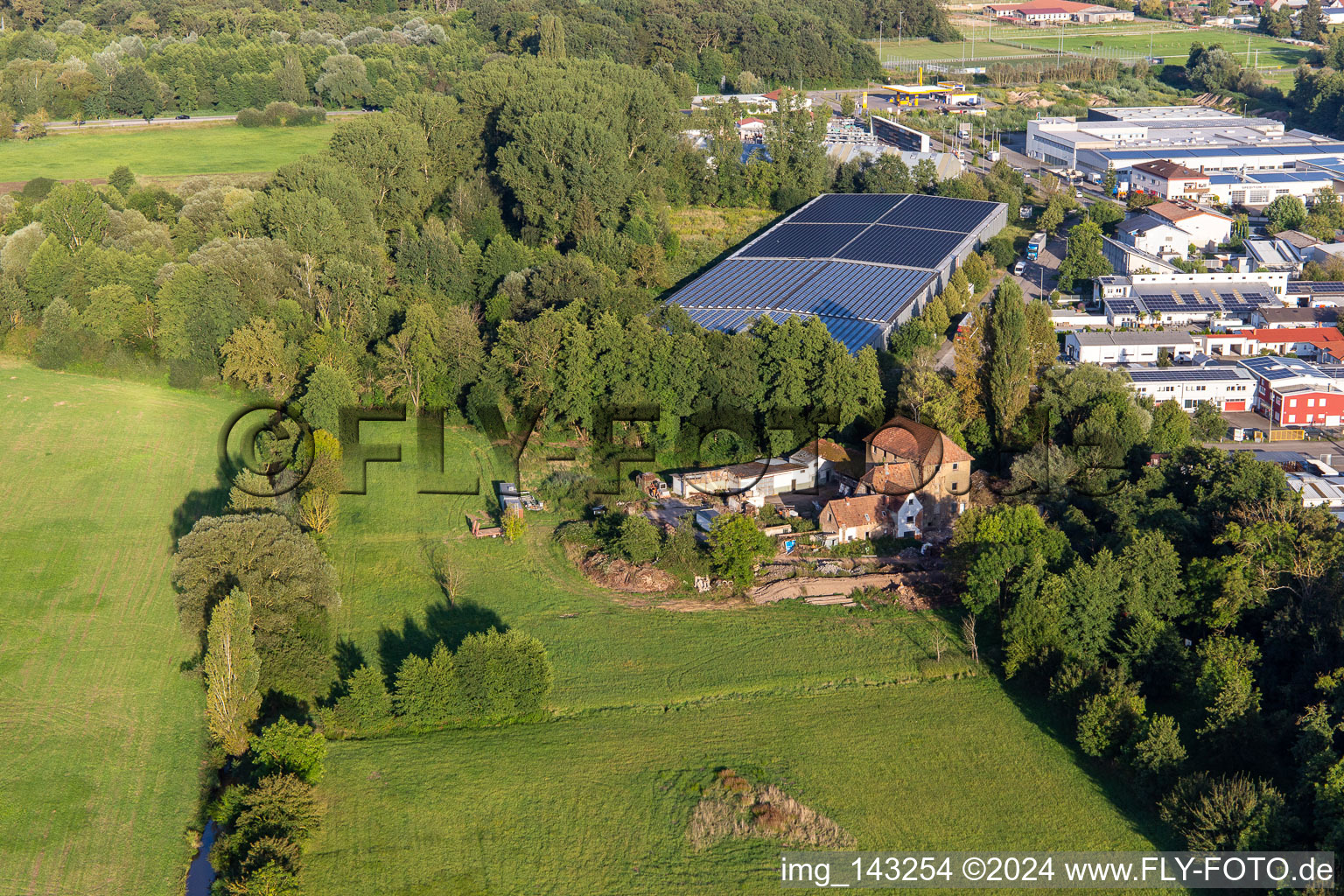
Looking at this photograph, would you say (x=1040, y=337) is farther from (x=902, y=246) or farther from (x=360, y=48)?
(x=360, y=48)

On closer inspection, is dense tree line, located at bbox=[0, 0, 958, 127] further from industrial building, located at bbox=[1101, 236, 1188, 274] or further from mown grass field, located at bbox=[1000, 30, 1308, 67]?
industrial building, located at bbox=[1101, 236, 1188, 274]

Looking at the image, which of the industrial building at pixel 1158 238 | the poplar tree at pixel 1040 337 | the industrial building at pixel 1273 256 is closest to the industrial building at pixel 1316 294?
the industrial building at pixel 1273 256

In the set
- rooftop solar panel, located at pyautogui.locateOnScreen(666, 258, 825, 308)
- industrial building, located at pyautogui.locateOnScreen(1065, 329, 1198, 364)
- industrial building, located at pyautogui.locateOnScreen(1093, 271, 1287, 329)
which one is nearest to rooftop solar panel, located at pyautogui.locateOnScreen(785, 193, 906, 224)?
rooftop solar panel, located at pyautogui.locateOnScreen(666, 258, 825, 308)

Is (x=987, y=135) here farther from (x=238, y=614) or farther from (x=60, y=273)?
(x=238, y=614)

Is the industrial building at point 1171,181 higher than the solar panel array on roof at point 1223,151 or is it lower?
lower

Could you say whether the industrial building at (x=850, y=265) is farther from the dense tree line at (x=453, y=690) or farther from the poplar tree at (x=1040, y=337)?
the dense tree line at (x=453, y=690)

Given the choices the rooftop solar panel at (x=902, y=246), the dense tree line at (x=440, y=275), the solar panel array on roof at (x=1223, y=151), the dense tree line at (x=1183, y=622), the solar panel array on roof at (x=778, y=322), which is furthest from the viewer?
the solar panel array on roof at (x=1223, y=151)
